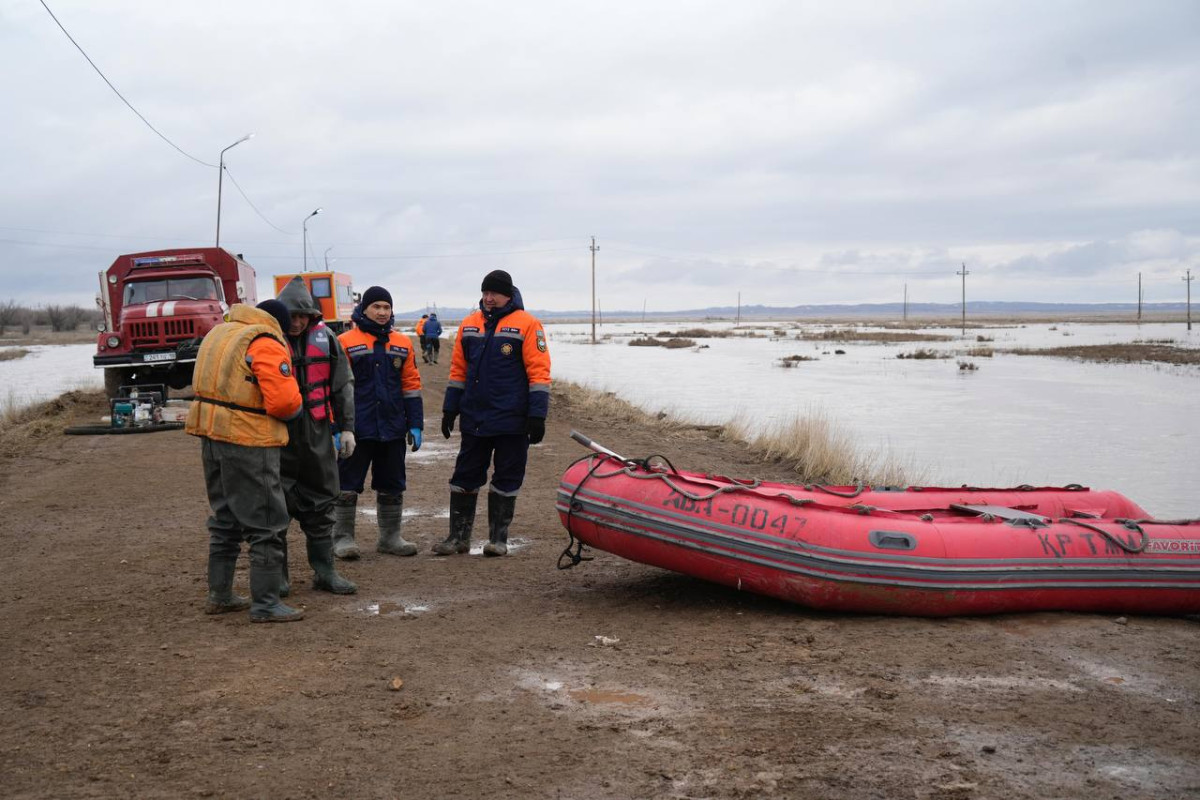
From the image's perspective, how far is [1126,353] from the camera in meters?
43.6

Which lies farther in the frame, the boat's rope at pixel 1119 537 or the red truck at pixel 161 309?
the red truck at pixel 161 309

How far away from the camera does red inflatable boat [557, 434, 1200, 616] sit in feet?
17.6

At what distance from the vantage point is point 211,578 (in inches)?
218

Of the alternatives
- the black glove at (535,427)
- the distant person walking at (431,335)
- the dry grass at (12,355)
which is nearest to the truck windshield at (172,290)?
the black glove at (535,427)

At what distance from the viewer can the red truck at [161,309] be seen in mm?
16750

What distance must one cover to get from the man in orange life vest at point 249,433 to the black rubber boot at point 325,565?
49 centimetres

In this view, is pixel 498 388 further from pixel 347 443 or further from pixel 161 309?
pixel 161 309

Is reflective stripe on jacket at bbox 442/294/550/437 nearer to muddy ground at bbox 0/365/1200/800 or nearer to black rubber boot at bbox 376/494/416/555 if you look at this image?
black rubber boot at bbox 376/494/416/555

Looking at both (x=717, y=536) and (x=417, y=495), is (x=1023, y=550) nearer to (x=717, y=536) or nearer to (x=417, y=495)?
(x=717, y=536)

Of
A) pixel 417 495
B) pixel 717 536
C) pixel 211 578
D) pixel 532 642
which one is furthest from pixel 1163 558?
pixel 417 495

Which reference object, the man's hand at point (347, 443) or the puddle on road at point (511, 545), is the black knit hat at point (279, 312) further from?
the puddle on road at point (511, 545)

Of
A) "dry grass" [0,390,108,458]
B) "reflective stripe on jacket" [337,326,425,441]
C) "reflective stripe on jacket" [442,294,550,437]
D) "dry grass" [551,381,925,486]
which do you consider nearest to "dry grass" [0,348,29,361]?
"dry grass" [0,390,108,458]

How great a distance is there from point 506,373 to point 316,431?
143cm

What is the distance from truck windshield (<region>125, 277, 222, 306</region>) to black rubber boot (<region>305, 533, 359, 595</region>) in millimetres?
12888
